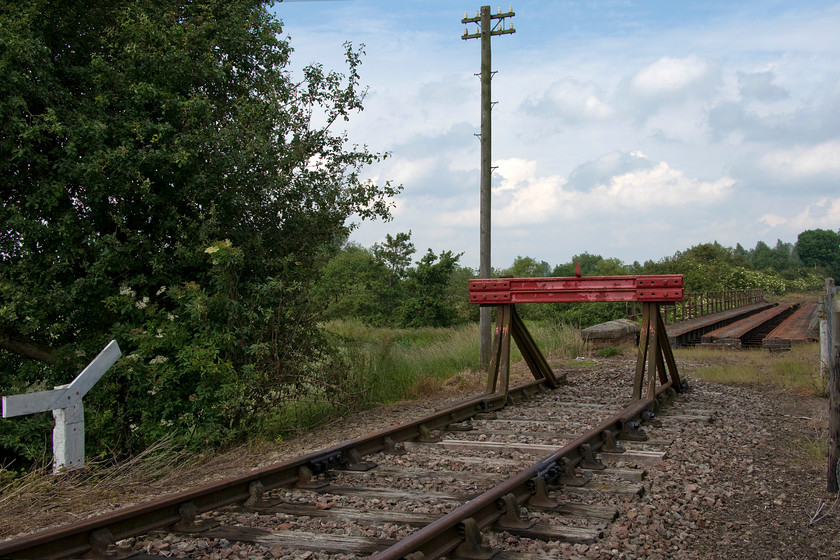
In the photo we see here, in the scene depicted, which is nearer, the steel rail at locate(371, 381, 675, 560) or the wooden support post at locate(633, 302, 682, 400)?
the steel rail at locate(371, 381, 675, 560)

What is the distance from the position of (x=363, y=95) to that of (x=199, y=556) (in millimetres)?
8271

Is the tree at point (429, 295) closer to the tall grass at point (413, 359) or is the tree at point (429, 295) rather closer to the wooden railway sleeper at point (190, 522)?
the tall grass at point (413, 359)

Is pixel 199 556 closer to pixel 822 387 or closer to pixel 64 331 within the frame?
pixel 64 331

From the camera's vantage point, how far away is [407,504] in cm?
484

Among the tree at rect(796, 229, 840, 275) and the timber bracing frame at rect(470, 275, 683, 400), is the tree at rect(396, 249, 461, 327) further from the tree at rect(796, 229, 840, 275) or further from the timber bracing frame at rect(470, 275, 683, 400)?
the tree at rect(796, 229, 840, 275)

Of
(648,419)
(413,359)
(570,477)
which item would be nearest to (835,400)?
(570,477)

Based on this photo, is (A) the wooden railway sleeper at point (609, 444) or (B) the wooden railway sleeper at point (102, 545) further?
A: (A) the wooden railway sleeper at point (609, 444)

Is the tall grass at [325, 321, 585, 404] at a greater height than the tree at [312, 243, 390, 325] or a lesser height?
lesser

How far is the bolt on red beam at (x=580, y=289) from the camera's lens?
8.93 m

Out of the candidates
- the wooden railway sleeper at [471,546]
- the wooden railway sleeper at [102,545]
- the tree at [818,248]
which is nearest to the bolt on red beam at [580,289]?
the wooden railway sleeper at [471,546]

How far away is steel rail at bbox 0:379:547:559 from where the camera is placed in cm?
374

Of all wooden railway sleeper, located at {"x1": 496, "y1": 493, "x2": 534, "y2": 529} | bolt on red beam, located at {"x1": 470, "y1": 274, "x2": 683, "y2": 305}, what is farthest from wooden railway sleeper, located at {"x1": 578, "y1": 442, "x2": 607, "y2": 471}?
bolt on red beam, located at {"x1": 470, "y1": 274, "x2": 683, "y2": 305}

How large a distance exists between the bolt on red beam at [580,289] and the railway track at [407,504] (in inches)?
77.8

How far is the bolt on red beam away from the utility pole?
413cm
